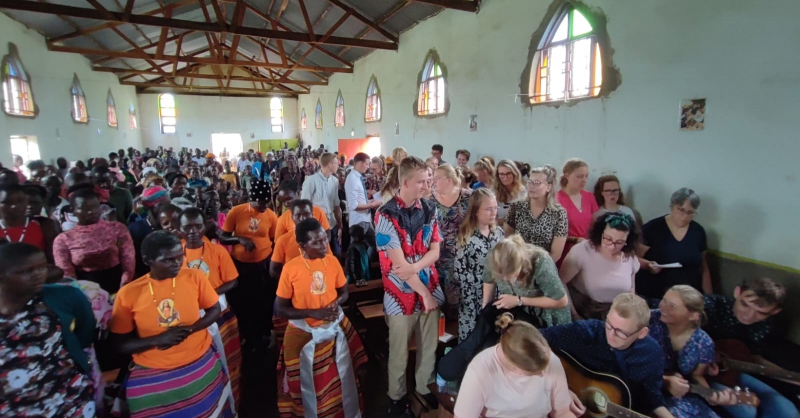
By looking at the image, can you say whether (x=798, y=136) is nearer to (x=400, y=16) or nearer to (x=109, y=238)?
(x=109, y=238)

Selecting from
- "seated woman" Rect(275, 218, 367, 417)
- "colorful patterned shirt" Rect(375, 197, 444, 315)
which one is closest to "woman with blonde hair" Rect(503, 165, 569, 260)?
"colorful patterned shirt" Rect(375, 197, 444, 315)

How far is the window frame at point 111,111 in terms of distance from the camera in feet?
51.5

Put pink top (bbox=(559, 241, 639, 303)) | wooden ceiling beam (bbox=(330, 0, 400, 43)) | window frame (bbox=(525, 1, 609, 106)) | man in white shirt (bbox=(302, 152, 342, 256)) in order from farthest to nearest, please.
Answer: wooden ceiling beam (bbox=(330, 0, 400, 43)), window frame (bbox=(525, 1, 609, 106)), man in white shirt (bbox=(302, 152, 342, 256)), pink top (bbox=(559, 241, 639, 303))

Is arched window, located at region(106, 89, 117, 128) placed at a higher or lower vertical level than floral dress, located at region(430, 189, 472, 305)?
higher

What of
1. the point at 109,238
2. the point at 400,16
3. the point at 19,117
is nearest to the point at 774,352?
the point at 109,238

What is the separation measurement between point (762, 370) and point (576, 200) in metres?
1.77

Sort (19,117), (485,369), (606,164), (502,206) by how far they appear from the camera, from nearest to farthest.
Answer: (485,369) → (502,206) → (606,164) → (19,117)

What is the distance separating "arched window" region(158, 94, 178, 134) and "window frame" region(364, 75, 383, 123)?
13989mm

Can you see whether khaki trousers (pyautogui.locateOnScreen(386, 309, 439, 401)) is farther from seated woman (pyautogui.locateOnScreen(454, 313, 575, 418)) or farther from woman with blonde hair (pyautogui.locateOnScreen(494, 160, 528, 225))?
woman with blonde hair (pyautogui.locateOnScreen(494, 160, 528, 225))

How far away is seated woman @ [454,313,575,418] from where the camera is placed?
5.31ft

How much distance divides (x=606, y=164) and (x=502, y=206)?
6.78 ft

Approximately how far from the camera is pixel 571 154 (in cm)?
567

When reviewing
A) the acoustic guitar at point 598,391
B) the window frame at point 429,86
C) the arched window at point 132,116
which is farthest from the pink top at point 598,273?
the arched window at point 132,116

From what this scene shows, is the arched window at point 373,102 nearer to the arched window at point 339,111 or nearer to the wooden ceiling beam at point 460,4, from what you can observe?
the arched window at point 339,111
